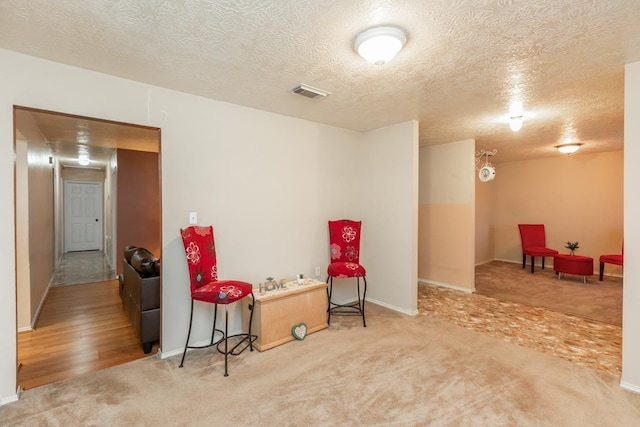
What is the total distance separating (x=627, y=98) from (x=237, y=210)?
3.41m

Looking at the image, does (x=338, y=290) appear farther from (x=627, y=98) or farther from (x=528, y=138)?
(x=528, y=138)

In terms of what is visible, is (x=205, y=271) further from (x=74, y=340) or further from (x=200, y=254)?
(x=74, y=340)

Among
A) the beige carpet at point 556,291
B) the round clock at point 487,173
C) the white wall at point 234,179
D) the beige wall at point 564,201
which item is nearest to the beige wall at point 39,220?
the white wall at point 234,179

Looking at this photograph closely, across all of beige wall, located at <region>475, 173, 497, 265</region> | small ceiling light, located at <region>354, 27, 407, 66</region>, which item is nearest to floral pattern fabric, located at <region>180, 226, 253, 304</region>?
small ceiling light, located at <region>354, 27, 407, 66</region>

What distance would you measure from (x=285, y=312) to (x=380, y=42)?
2.51 metres

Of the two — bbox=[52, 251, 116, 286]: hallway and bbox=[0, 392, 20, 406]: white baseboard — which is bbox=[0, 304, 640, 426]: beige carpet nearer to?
bbox=[0, 392, 20, 406]: white baseboard

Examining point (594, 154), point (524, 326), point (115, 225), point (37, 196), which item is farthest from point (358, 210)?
point (594, 154)

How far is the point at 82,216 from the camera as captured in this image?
7172 millimetres

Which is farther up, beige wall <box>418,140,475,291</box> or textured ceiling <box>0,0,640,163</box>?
textured ceiling <box>0,0,640,163</box>

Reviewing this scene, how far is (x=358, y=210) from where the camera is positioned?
178 inches

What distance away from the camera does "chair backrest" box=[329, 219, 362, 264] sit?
3.96 meters

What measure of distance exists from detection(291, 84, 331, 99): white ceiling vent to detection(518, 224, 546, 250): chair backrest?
6.00 m

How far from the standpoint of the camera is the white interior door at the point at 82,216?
6836mm

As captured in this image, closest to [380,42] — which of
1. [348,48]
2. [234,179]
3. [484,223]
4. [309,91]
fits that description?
[348,48]
